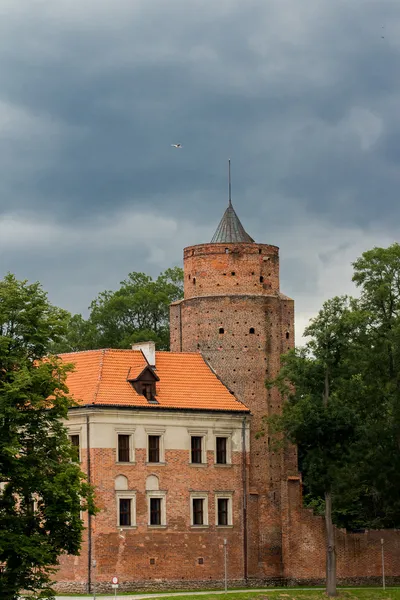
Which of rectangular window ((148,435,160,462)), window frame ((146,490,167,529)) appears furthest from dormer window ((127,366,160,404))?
window frame ((146,490,167,529))

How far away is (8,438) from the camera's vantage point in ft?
188

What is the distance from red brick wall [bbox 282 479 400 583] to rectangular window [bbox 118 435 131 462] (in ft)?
26.6

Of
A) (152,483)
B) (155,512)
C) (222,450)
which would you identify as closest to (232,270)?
(222,450)

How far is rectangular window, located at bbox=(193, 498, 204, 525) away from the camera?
2852 inches

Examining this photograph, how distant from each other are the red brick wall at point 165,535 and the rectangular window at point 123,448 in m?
0.38

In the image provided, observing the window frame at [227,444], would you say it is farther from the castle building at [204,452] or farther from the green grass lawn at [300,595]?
the green grass lawn at [300,595]

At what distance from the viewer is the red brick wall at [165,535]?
69938 millimetres

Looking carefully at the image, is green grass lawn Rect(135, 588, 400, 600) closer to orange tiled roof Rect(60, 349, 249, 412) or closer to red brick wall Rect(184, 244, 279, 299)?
orange tiled roof Rect(60, 349, 249, 412)

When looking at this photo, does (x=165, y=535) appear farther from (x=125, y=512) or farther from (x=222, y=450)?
(x=222, y=450)

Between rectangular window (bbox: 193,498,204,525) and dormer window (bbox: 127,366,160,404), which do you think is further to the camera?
dormer window (bbox: 127,366,160,404)

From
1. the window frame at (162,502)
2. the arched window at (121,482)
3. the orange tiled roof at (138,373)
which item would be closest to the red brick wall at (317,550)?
the orange tiled roof at (138,373)

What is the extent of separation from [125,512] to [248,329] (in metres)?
11.2

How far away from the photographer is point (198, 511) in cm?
7250

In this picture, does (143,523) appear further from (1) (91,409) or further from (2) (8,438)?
(2) (8,438)
